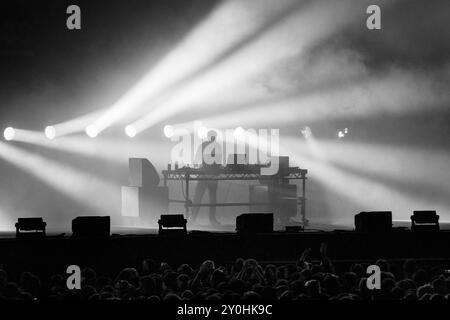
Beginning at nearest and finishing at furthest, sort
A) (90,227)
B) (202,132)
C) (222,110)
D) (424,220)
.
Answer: (90,227), (424,220), (202,132), (222,110)

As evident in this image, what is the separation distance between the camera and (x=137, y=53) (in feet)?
57.7

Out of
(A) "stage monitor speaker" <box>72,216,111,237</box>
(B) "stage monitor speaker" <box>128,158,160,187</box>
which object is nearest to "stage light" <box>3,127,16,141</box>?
(B) "stage monitor speaker" <box>128,158,160,187</box>

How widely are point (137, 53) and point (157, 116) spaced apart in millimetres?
1748

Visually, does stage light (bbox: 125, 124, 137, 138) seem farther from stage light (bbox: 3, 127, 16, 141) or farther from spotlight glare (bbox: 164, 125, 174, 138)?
stage light (bbox: 3, 127, 16, 141)

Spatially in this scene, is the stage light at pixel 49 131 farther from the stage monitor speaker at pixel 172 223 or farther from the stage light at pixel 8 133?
the stage monitor speaker at pixel 172 223

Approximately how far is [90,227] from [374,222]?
14.7ft

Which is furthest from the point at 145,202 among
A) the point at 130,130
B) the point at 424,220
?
the point at 424,220

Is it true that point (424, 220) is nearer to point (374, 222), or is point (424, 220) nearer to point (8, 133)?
point (374, 222)

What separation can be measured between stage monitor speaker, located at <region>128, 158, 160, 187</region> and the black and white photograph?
38mm

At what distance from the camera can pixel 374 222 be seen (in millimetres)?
11562

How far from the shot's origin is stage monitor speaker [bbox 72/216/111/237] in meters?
10.8

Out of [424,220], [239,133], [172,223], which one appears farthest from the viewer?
[239,133]

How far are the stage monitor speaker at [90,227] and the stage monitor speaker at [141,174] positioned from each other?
235 inches

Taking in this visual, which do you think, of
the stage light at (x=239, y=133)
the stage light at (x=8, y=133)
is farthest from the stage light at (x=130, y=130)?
the stage light at (x=8, y=133)
